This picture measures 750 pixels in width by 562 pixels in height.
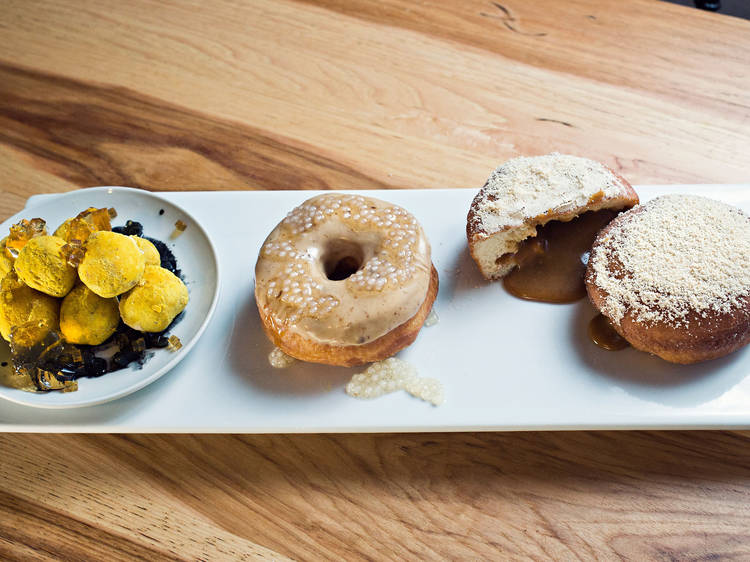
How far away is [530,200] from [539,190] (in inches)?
1.3

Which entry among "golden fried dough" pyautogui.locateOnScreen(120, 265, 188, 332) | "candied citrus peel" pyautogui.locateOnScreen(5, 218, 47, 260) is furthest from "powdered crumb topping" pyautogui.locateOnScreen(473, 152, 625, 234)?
"candied citrus peel" pyautogui.locateOnScreen(5, 218, 47, 260)

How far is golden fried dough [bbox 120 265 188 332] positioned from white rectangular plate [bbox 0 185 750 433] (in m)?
0.10

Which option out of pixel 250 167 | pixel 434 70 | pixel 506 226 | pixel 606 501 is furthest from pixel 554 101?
pixel 606 501

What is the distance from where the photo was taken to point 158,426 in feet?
3.81

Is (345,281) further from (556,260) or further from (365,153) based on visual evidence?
(365,153)

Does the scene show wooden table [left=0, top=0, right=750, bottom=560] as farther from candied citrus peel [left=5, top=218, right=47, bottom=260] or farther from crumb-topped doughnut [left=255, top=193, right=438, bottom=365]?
candied citrus peel [left=5, top=218, right=47, bottom=260]

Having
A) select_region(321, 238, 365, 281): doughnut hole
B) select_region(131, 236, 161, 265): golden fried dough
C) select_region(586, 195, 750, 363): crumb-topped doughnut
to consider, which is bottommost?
select_region(131, 236, 161, 265): golden fried dough

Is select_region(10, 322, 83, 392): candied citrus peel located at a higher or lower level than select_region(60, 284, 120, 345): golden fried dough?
lower

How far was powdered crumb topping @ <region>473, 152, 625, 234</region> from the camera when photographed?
Answer: 4.12ft

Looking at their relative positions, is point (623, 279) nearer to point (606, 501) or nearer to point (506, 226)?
point (506, 226)

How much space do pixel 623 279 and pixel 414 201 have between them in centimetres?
52

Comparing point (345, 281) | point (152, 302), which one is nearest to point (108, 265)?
point (152, 302)

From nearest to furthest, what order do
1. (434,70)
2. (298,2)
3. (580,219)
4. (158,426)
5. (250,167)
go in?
(158,426) < (580,219) < (250,167) < (434,70) < (298,2)

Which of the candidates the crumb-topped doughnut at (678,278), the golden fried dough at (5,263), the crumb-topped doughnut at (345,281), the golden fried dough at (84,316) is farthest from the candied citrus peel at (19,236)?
the crumb-topped doughnut at (678,278)
